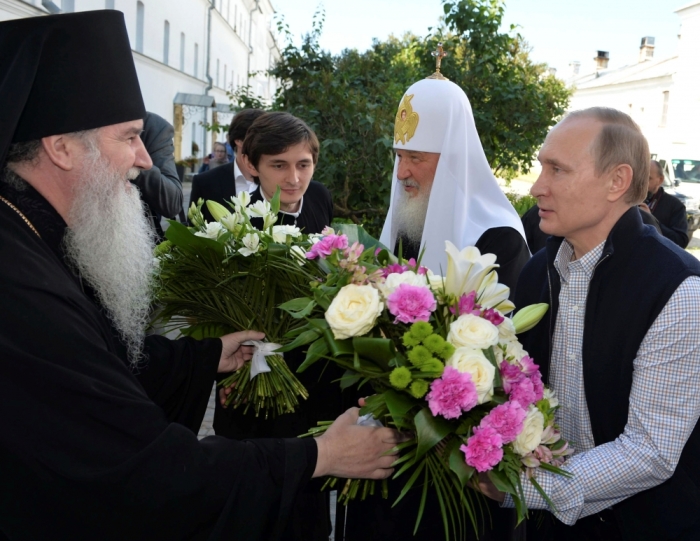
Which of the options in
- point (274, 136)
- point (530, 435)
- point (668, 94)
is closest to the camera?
point (530, 435)

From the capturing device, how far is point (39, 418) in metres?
1.79

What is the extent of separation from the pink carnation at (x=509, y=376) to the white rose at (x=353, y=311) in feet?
1.24

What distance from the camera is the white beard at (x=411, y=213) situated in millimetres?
3426

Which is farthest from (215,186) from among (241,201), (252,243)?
(252,243)

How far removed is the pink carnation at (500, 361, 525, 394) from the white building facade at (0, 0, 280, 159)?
42.6 ft

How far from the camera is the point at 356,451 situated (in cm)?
217

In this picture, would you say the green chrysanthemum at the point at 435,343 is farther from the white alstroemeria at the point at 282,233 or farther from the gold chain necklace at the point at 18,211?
the gold chain necklace at the point at 18,211

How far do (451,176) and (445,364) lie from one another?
4.82 ft

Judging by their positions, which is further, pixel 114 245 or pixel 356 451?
pixel 114 245

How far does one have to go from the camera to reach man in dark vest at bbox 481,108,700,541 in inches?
82.5

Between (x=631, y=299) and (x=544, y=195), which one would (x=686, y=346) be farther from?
(x=544, y=195)

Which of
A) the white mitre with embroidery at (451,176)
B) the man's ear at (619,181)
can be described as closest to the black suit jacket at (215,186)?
the white mitre with embroidery at (451,176)

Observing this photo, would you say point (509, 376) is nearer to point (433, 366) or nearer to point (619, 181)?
point (433, 366)

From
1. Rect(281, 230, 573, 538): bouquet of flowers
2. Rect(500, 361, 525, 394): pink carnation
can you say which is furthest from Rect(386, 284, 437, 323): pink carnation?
Rect(500, 361, 525, 394): pink carnation
